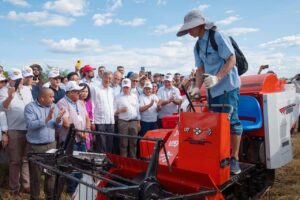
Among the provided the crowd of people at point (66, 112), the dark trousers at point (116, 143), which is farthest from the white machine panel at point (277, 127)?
the dark trousers at point (116, 143)

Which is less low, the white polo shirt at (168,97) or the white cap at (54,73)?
the white cap at (54,73)

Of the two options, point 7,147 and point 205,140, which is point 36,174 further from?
point 205,140

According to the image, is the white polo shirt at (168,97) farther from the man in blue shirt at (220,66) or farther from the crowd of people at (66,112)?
the man in blue shirt at (220,66)

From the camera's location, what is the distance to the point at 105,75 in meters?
7.16

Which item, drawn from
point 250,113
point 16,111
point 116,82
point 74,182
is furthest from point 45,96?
point 116,82

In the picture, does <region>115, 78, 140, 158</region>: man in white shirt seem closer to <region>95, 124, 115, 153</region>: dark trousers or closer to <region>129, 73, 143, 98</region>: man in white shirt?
<region>95, 124, 115, 153</region>: dark trousers

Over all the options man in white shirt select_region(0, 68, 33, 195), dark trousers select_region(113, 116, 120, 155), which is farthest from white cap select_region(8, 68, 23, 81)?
dark trousers select_region(113, 116, 120, 155)

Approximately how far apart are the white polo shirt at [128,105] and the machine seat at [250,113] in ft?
9.13

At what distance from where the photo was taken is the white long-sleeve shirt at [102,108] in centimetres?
697

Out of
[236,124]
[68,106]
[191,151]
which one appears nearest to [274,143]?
[236,124]

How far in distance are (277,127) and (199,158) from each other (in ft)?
5.67

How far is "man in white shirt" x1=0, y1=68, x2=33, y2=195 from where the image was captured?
5660 millimetres

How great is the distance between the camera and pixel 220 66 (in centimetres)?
417

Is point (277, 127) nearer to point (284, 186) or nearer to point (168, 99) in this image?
point (284, 186)
